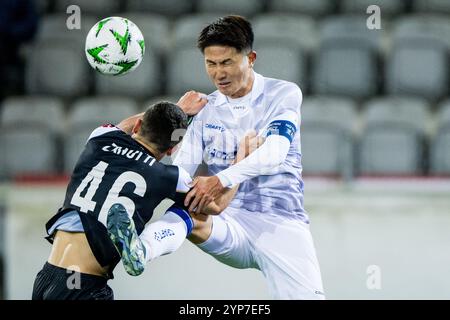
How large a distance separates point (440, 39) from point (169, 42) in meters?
1.84

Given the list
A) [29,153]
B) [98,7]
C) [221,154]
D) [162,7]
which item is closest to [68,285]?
[221,154]

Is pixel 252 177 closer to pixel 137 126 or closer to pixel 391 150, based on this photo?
pixel 137 126

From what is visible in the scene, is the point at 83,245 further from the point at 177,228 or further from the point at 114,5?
the point at 114,5

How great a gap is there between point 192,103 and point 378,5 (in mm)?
2723

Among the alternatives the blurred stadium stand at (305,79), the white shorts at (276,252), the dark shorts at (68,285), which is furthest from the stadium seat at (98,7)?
the dark shorts at (68,285)

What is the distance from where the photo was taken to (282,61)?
22.6 feet

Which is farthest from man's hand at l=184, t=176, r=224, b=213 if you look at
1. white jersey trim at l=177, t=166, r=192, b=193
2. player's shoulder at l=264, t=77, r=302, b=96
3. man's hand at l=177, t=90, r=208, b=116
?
player's shoulder at l=264, t=77, r=302, b=96

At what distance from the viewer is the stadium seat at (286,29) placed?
23.5 feet

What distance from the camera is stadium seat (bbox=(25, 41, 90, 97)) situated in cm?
714

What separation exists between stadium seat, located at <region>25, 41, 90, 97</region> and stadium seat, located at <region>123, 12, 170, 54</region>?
0.48 metres

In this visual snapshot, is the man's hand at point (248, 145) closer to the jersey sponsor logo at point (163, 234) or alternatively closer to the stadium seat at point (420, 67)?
the jersey sponsor logo at point (163, 234)

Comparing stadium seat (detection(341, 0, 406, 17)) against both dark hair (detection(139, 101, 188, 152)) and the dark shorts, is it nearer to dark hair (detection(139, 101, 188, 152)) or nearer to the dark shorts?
dark hair (detection(139, 101, 188, 152))

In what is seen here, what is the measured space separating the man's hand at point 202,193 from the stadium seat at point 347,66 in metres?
2.36

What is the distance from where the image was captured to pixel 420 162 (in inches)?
260
